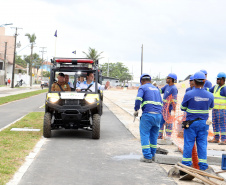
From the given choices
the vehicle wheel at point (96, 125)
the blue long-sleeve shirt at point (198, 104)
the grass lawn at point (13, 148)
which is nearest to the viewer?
the grass lawn at point (13, 148)

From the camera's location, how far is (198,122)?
22.1 feet

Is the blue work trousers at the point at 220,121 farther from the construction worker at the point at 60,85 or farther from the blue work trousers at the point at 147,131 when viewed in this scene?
the construction worker at the point at 60,85

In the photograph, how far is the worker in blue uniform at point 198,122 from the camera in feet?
22.0

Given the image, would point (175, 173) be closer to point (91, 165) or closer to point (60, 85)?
point (91, 165)

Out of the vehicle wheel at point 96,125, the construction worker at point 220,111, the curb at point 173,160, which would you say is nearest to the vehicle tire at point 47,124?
the vehicle wheel at point 96,125

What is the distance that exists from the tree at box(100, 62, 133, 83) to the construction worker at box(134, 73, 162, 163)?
13167 centimetres

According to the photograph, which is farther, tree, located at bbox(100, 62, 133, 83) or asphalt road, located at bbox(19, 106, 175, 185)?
tree, located at bbox(100, 62, 133, 83)

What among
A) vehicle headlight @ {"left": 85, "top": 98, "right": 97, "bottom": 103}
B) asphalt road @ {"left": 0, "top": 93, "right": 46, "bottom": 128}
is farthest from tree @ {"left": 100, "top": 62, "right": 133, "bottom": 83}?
vehicle headlight @ {"left": 85, "top": 98, "right": 97, "bottom": 103}

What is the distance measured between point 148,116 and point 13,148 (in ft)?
10.5

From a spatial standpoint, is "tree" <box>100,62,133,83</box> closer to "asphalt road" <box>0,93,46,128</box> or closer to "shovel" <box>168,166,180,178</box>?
"asphalt road" <box>0,93,46,128</box>

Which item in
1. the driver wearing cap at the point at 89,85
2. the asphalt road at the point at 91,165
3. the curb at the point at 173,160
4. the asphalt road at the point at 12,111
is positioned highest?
the driver wearing cap at the point at 89,85

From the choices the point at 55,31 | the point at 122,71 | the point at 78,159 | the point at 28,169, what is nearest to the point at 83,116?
the point at 78,159

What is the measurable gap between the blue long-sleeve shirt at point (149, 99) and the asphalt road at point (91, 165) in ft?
3.75

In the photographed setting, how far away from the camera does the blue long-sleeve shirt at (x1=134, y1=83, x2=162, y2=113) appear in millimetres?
7977
